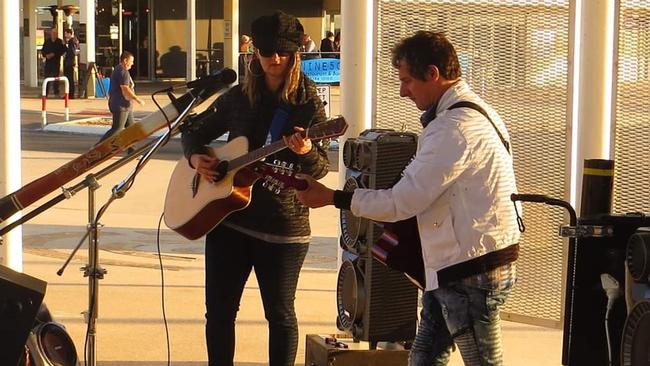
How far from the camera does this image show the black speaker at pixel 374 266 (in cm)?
544

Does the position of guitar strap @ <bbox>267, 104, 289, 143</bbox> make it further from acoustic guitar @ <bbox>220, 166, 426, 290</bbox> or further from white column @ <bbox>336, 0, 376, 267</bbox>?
white column @ <bbox>336, 0, 376, 267</bbox>

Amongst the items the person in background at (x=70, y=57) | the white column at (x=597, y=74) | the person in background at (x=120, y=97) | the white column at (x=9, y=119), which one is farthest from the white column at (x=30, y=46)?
the white column at (x=597, y=74)

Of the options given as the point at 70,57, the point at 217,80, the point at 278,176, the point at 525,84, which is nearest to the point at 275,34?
the point at 217,80

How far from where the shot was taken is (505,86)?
614 centimetres

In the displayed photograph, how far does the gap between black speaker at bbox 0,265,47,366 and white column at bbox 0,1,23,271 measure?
3594 mm

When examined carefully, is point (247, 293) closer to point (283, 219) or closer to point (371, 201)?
point (283, 219)

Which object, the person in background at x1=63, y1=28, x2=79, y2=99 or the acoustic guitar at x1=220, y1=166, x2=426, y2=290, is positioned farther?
the person in background at x1=63, y1=28, x2=79, y2=99

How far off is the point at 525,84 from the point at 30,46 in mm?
28225

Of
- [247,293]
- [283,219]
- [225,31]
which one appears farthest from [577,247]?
[225,31]

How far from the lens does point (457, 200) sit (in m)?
4.09

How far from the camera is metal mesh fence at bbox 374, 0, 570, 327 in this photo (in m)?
6.02

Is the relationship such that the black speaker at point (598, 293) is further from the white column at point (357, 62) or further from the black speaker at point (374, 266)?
the white column at point (357, 62)

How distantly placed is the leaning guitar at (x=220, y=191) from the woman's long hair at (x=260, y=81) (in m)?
0.23

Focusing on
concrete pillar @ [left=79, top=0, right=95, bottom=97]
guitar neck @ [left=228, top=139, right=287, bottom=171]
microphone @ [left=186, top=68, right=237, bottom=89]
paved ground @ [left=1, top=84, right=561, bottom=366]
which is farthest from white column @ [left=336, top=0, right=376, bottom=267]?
concrete pillar @ [left=79, top=0, right=95, bottom=97]
